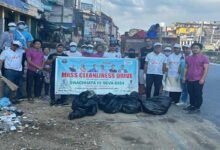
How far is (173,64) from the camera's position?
11.6m

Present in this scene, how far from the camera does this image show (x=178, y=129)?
883 centimetres

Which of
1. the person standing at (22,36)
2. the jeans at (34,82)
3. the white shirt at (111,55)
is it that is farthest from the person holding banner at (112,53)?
the person standing at (22,36)

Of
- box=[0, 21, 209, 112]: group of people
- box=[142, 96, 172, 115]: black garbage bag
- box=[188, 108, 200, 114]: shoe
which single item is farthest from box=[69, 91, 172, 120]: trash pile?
box=[0, 21, 209, 112]: group of people

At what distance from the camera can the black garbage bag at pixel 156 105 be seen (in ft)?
33.5

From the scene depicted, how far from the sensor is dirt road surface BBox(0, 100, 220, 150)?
23.8 ft

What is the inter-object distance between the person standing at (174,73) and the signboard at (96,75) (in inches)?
41.1

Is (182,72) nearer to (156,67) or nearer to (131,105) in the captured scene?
(156,67)

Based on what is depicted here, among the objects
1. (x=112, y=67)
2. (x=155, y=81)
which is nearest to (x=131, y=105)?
(x=112, y=67)

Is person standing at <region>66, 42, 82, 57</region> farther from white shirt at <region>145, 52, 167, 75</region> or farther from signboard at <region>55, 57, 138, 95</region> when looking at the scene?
white shirt at <region>145, 52, 167, 75</region>

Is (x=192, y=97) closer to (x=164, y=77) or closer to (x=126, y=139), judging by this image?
(x=164, y=77)

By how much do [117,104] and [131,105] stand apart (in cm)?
36

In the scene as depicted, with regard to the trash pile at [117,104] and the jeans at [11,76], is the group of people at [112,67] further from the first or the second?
the trash pile at [117,104]

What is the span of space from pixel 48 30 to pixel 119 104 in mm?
22924

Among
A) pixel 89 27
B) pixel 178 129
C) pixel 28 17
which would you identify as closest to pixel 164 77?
pixel 178 129
